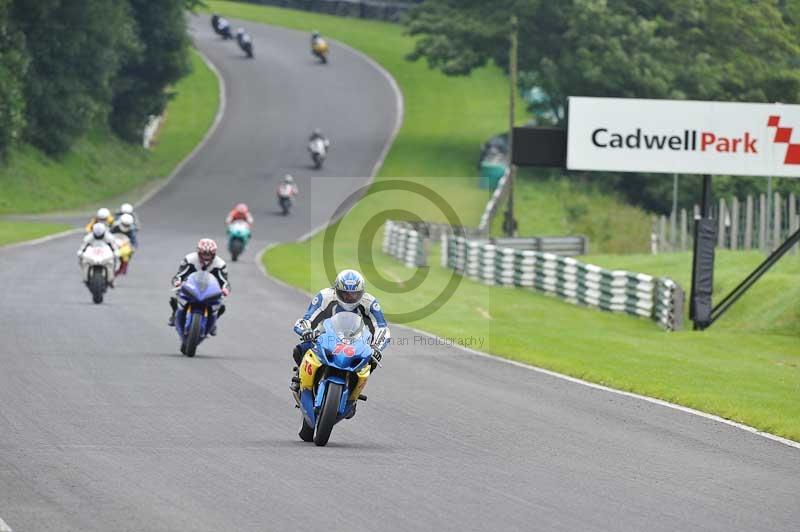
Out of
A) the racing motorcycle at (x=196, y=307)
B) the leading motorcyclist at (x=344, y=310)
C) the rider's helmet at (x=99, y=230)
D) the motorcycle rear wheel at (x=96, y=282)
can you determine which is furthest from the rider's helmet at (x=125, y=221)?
the leading motorcyclist at (x=344, y=310)

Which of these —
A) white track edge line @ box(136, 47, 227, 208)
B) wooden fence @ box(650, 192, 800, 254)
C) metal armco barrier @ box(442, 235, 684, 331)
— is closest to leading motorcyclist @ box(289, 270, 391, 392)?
metal armco barrier @ box(442, 235, 684, 331)

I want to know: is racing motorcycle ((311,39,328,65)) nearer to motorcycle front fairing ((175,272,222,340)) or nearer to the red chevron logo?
the red chevron logo

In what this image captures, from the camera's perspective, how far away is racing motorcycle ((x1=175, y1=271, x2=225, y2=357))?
19203 millimetres

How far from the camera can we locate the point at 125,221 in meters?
31.6

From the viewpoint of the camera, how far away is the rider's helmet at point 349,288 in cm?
1273

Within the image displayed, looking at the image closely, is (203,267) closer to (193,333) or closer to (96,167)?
(193,333)

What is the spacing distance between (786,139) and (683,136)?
1.81 meters

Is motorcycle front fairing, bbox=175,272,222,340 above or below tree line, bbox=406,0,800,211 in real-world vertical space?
below

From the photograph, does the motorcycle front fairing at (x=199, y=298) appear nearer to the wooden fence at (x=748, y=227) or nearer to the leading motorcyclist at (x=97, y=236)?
the leading motorcyclist at (x=97, y=236)

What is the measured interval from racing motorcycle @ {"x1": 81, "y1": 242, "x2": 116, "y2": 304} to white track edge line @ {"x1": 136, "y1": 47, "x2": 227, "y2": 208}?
31.7 metres

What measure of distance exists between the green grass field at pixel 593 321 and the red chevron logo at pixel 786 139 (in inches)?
123

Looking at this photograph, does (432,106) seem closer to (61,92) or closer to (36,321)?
(61,92)

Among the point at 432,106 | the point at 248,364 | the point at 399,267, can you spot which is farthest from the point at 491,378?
the point at 432,106

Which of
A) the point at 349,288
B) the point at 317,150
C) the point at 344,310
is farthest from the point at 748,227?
the point at 317,150
